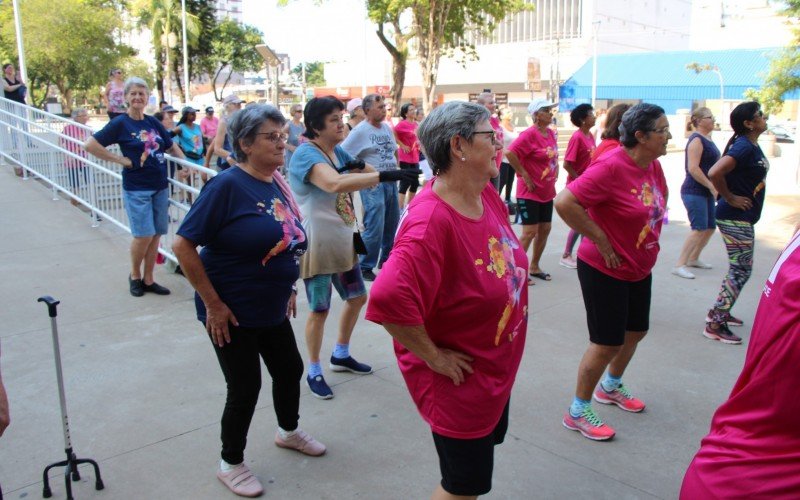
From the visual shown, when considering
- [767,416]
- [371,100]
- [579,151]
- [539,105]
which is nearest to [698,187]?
[579,151]

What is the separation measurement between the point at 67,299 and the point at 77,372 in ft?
5.69

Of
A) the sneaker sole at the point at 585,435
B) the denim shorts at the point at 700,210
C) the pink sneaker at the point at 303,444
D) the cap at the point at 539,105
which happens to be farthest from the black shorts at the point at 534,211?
the pink sneaker at the point at 303,444

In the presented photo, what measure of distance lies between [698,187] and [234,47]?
5238 centimetres

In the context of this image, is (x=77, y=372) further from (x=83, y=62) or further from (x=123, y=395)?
(x=83, y=62)

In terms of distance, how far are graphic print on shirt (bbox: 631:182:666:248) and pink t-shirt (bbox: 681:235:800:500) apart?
1.97 m

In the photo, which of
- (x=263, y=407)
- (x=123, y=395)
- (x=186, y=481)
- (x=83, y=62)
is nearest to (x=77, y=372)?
(x=123, y=395)

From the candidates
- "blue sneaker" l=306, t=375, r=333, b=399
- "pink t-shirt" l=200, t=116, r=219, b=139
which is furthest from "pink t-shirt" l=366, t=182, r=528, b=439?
"pink t-shirt" l=200, t=116, r=219, b=139

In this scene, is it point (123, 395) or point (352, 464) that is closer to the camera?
point (352, 464)

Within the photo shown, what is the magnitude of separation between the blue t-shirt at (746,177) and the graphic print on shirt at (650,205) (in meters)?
1.84

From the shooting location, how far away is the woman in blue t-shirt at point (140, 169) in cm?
577

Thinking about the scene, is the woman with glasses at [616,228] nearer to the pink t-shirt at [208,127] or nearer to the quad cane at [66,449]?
the quad cane at [66,449]

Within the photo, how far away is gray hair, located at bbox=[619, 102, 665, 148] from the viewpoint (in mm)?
3570

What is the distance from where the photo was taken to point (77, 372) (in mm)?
4496

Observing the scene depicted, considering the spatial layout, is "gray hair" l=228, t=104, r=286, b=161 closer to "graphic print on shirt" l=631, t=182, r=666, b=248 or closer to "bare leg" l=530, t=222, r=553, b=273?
"graphic print on shirt" l=631, t=182, r=666, b=248
